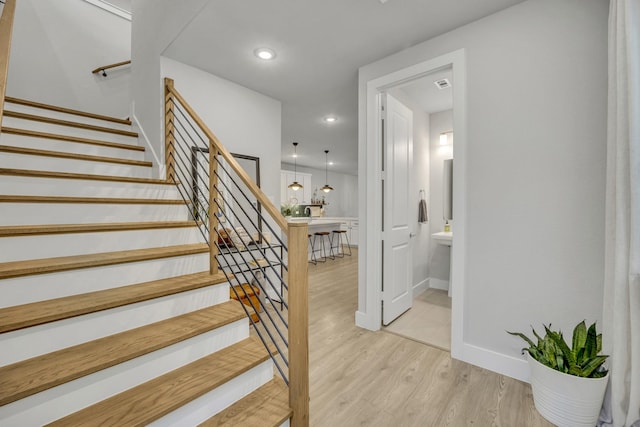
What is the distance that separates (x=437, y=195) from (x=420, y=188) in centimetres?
47

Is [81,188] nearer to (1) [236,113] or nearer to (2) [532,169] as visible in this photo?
(1) [236,113]

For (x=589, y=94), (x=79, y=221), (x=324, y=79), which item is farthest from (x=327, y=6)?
(x=79, y=221)

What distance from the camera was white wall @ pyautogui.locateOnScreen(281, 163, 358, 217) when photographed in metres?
9.88

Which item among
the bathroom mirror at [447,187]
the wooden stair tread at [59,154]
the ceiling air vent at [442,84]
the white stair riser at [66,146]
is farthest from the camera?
the bathroom mirror at [447,187]

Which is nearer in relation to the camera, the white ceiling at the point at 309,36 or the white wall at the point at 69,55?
the white ceiling at the point at 309,36

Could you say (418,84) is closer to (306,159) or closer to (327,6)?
(327,6)

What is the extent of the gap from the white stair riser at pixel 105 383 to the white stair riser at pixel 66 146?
2.10 m

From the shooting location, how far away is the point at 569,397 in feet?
4.85

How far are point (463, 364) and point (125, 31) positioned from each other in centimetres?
615

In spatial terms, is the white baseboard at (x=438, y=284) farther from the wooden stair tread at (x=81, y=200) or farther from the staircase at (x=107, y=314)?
the wooden stair tread at (x=81, y=200)

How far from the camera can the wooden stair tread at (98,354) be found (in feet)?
3.35

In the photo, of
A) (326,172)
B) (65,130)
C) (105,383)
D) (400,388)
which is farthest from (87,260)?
(326,172)

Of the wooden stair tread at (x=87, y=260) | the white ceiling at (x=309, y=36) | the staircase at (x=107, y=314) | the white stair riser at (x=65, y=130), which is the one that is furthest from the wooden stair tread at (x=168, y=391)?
the white stair riser at (x=65, y=130)

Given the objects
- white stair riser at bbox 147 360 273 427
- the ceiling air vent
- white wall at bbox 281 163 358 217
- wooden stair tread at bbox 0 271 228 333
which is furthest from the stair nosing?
white wall at bbox 281 163 358 217
